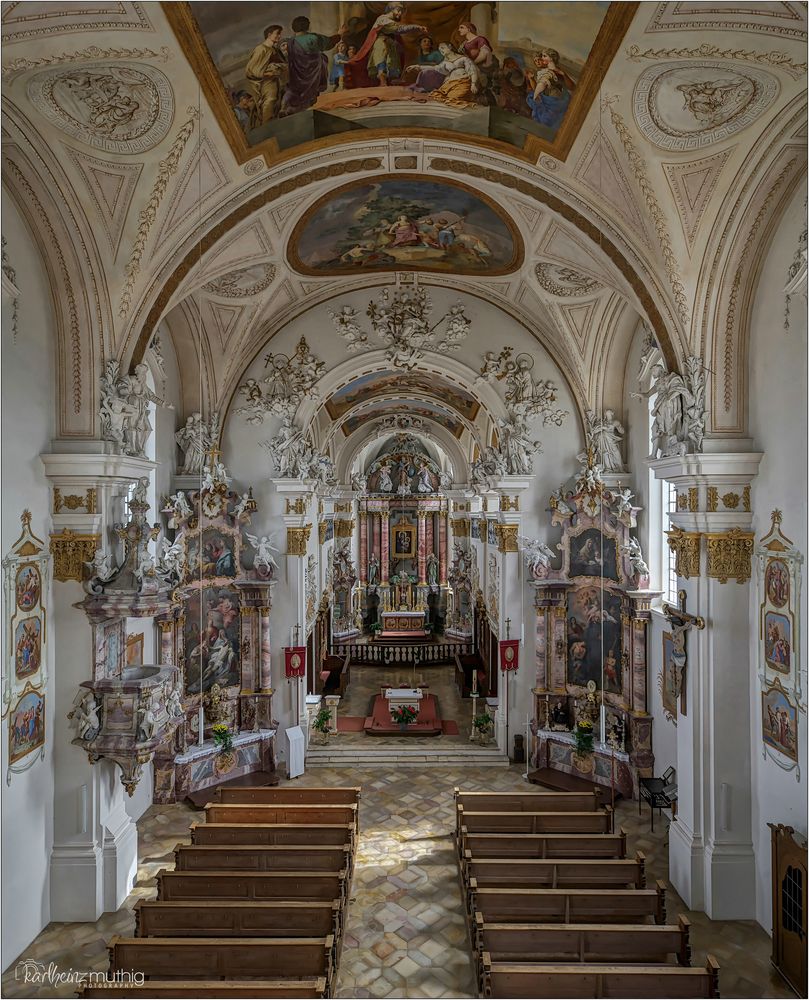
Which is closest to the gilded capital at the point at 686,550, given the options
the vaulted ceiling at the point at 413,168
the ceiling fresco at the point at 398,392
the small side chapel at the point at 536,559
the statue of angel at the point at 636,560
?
the small side chapel at the point at 536,559

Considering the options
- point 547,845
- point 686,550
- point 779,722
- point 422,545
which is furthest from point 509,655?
point 422,545

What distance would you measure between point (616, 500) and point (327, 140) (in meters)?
9.77

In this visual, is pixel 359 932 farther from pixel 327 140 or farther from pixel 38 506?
pixel 327 140

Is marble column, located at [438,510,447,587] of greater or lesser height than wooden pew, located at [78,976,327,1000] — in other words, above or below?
above

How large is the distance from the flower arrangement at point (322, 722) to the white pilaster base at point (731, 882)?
10.6 meters

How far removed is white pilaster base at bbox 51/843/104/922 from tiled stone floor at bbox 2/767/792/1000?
0.66ft

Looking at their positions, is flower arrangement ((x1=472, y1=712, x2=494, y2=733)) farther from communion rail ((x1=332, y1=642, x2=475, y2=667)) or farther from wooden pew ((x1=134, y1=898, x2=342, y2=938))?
wooden pew ((x1=134, y1=898, x2=342, y2=938))

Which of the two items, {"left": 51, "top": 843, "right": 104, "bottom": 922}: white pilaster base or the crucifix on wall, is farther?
the crucifix on wall

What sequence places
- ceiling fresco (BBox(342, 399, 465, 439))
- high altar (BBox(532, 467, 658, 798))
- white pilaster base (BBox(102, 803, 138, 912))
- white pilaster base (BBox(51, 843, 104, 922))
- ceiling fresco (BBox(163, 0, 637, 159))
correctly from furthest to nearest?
ceiling fresco (BBox(342, 399, 465, 439)) → high altar (BBox(532, 467, 658, 798)) → white pilaster base (BBox(102, 803, 138, 912)) → white pilaster base (BBox(51, 843, 104, 922)) → ceiling fresco (BBox(163, 0, 637, 159))

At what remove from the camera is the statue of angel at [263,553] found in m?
15.9

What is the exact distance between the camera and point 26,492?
943cm

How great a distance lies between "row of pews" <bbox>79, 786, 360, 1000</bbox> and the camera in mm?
6914

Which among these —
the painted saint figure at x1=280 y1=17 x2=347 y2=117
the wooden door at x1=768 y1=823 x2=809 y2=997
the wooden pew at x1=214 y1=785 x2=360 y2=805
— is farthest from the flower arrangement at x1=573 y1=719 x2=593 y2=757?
the painted saint figure at x1=280 y1=17 x2=347 y2=117

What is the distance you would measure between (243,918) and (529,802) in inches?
228
